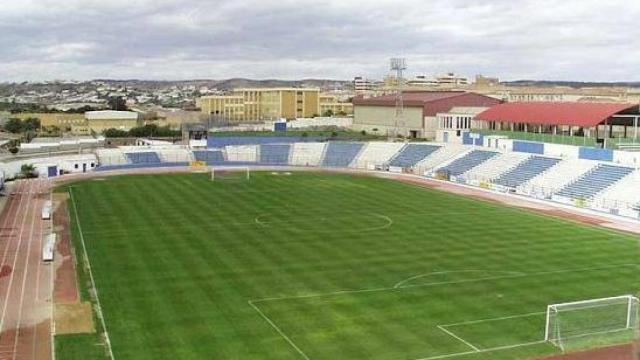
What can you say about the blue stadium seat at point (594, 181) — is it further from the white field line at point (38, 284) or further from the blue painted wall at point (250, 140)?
the blue painted wall at point (250, 140)

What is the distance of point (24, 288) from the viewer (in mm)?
27781

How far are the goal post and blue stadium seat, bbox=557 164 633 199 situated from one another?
93.1 feet

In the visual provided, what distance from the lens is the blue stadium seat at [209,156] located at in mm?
83688

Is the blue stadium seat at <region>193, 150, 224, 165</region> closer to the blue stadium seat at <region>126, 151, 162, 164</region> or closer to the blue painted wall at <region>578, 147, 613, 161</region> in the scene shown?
the blue stadium seat at <region>126, 151, 162, 164</region>

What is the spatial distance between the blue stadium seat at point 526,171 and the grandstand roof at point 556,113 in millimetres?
4325

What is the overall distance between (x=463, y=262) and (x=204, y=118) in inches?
4166

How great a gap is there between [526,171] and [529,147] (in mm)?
5035

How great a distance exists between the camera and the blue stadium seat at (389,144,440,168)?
77.2 meters

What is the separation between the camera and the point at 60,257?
33.3 meters

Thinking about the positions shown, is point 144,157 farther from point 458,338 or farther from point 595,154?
point 458,338

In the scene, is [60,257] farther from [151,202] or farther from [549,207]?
[549,207]

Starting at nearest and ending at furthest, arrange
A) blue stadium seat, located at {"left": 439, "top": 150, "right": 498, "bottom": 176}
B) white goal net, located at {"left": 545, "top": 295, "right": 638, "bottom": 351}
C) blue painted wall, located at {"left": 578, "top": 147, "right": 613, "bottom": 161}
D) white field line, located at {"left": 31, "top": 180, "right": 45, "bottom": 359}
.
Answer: white field line, located at {"left": 31, "top": 180, "right": 45, "bottom": 359} < white goal net, located at {"left": 545, "top": 295, "right": 638, "bottom": 351} < blue painted wall, located at {"left": 578, "top": 147, "right": 613, "bottom": 161} < blue stadium seat, located at {"left": 439, "top": 150, "right": 498, "bottom": 176}

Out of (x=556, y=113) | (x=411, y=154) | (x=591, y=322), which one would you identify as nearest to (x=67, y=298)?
(x=591, y=322)

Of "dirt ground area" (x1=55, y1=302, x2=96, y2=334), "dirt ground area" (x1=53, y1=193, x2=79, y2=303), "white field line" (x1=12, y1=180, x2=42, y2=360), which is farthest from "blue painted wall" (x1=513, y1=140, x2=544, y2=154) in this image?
"dirt ground area" (x1=55, y1=302, x2=96, y2=334)
